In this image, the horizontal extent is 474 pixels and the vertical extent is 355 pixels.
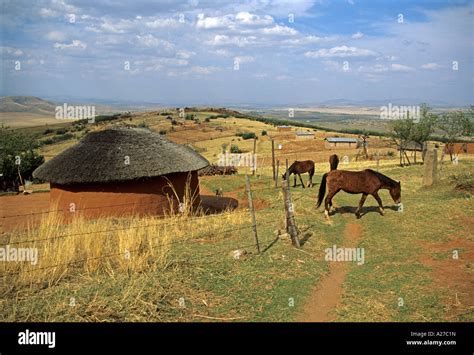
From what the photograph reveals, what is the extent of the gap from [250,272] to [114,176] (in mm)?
7940

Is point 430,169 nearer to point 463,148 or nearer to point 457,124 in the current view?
point 457,124

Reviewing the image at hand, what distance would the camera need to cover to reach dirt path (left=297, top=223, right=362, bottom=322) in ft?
21.3

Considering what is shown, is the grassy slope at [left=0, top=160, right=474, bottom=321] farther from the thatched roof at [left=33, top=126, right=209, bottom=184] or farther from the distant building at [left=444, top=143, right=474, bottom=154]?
Answer: the distant building at [left=444, top=143, right=474, bottom=154]

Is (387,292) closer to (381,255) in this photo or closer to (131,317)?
(381,255)

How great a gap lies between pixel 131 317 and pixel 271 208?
9.44 meters

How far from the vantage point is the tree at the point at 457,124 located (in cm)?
2730

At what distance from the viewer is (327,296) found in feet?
23.7

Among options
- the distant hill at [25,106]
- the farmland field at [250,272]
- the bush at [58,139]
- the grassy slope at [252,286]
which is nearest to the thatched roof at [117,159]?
the farmland field at [250,272]

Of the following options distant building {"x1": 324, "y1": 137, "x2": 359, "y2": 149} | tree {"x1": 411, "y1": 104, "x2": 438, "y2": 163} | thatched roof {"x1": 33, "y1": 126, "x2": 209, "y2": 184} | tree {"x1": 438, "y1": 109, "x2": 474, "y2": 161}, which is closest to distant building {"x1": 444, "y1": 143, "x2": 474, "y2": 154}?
tree {"x1": 411, "y1": 104, "x2": 438, "y2": 163}

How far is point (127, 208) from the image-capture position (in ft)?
48.3

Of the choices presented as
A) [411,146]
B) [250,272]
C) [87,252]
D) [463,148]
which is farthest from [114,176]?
[463,148]

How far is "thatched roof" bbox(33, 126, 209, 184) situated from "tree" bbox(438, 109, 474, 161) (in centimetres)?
1908
